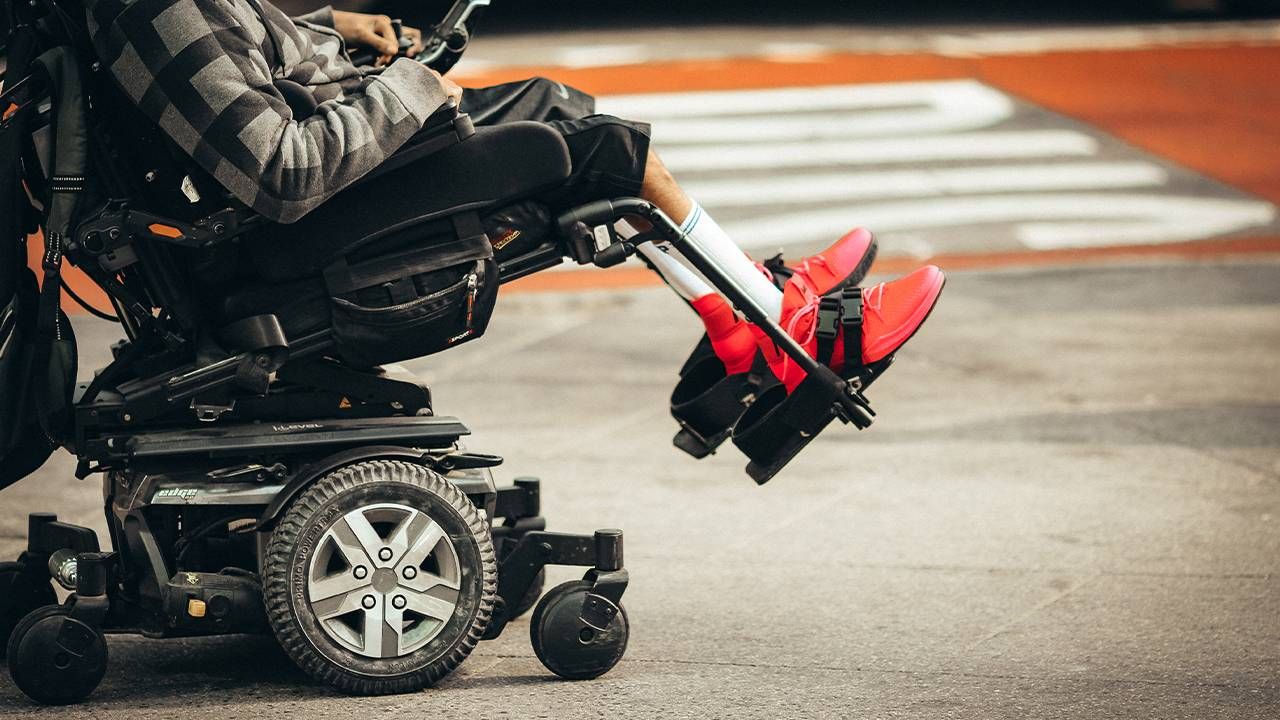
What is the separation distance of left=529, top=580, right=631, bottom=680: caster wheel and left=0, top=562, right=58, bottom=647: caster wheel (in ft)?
4.75

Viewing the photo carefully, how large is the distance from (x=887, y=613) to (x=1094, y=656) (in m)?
0.70

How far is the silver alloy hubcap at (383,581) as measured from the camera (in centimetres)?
461

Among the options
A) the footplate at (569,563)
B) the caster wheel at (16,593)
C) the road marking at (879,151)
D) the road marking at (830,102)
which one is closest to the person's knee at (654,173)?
the footplate at (569,563)

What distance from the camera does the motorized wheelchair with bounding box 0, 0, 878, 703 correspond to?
460 cm

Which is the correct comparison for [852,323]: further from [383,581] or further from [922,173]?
[922,173]

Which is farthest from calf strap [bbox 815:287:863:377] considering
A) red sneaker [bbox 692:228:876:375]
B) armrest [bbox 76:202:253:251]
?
armrest [bbox 76:202:253:251]

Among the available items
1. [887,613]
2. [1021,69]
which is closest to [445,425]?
[887,613]

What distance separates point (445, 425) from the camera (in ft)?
16.2

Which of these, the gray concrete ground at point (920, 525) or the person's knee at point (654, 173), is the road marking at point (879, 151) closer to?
the gray concrete ground at point (920, 525)

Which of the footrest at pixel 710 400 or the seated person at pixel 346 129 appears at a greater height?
the seated person at pixel 346 129

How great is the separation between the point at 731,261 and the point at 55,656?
2.12m

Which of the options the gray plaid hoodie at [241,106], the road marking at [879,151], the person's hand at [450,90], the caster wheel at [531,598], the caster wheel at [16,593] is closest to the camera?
the gray plaid hoodie at [241,106]

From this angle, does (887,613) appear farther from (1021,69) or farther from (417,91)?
(1021,69)

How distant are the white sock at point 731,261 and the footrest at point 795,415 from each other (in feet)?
0.86
